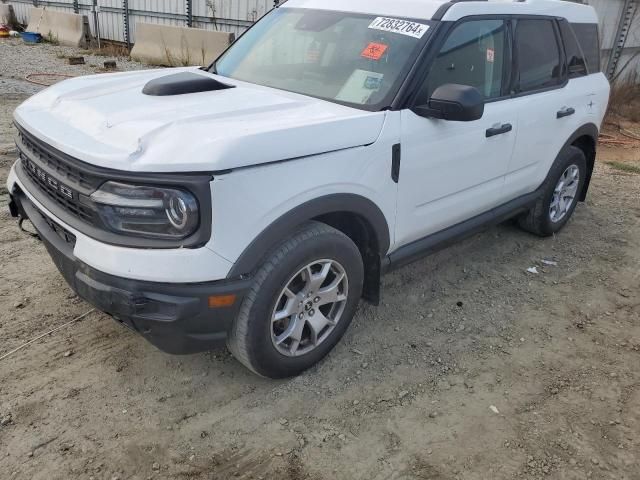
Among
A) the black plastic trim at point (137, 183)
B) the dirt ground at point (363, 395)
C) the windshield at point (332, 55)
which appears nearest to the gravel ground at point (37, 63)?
the windshield at point (332, 55)

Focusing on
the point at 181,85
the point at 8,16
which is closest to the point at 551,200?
the point at 181,85

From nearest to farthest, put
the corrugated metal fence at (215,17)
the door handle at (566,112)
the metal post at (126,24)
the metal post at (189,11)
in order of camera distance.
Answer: the door handle at (566,112) → the corrugated metal fence at (215,17) → the metal post at (189,11) → the metal post at (126,24)

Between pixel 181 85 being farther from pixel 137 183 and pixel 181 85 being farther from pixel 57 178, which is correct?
pixel 137 183

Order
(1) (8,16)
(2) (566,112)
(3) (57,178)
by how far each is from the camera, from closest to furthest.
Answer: (3) (57,178) < (2) (566,112) < (1) (8,16)

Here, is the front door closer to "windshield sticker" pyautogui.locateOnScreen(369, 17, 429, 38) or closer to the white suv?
the white suv

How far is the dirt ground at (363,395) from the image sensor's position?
8.25ft

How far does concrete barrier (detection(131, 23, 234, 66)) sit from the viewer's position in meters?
11.9

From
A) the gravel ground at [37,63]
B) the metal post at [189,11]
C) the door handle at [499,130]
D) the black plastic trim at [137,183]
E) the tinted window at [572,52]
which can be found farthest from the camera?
the metal post at [189,11]

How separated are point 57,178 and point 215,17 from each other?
1128 cm

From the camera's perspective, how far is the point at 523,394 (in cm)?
303

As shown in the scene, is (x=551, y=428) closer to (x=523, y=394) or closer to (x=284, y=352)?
(x=523, y=394)

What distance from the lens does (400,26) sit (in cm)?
328

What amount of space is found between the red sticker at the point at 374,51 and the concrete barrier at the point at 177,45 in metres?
8.91

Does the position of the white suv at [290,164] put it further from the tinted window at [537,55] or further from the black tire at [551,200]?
the black tire at [551,200]
